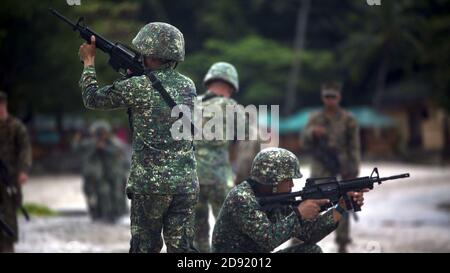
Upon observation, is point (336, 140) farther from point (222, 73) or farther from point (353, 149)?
point (222, 73)

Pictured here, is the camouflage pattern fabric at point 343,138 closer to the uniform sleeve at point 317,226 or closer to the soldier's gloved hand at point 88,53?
the uniform sleeve at point 317,226

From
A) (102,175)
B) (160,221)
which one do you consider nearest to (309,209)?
(160,221)

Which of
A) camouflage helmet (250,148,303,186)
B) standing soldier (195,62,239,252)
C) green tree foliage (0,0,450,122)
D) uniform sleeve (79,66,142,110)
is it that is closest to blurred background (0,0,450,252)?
green tree foliage (0,0,450,122)

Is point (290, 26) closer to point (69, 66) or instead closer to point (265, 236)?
point (69, 66)

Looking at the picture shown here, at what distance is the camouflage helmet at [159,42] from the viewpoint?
6469 mm

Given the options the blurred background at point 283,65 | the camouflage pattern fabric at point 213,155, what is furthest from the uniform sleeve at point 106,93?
the blurred background at point 283,65

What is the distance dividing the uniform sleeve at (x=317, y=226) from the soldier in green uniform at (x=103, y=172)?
10429 millimetres

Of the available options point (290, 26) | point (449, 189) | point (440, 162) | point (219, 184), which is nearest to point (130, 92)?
point (219, 184)

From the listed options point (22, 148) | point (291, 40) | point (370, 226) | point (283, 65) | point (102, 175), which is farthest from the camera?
point (291, 40)

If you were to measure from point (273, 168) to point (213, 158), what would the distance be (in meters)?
2.17

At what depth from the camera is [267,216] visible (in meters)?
6.50

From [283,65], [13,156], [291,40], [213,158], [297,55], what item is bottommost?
[213,158]

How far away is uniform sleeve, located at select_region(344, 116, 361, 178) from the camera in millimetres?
10867

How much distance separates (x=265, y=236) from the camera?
6332 millimetres
